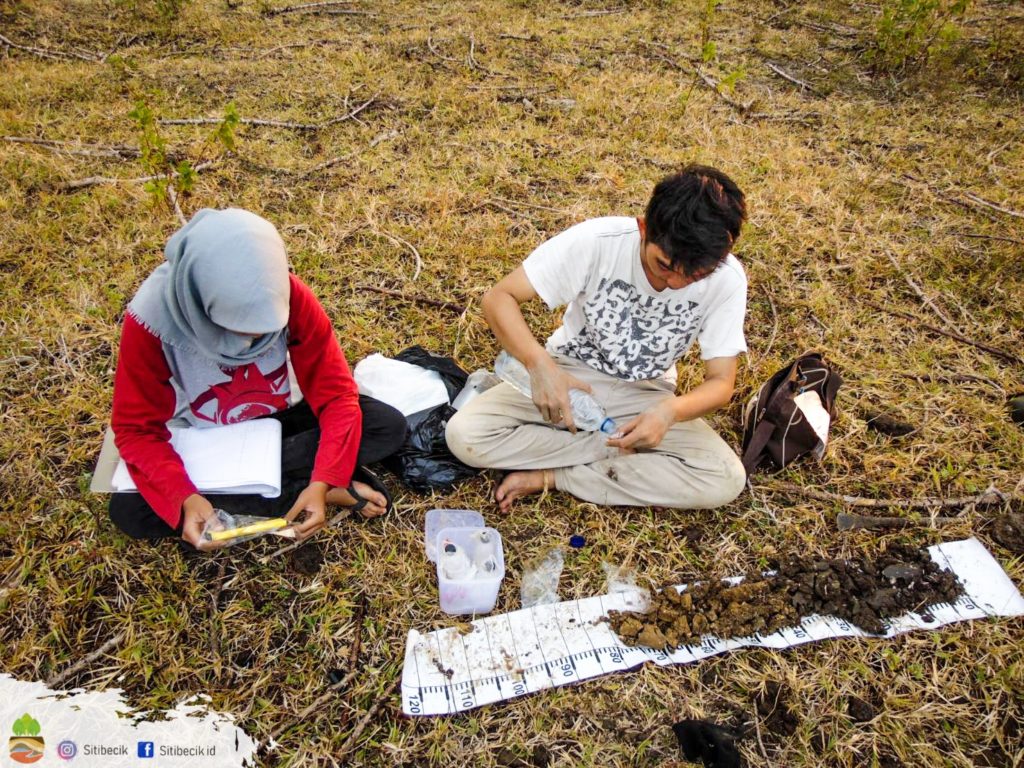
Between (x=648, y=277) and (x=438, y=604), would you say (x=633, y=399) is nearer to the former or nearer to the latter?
(x=648, y=277)

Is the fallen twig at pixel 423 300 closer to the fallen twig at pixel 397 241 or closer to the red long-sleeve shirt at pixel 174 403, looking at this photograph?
the fallen twig at pixel 397 241

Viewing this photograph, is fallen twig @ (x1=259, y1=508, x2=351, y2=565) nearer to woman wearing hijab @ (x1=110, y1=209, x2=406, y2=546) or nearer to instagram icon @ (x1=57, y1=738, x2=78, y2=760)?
woman wearing hijab @ (x1=110, y1=209, x2=406, y2=546)

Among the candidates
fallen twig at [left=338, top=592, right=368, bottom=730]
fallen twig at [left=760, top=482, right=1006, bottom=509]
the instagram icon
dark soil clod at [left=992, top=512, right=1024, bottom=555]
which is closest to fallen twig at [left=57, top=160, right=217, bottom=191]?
fallen twig at [left=338, top=592, right=368, bottom=730]

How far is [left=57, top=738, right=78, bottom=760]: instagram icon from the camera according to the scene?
1.74 m

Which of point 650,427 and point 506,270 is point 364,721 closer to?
point 650,427

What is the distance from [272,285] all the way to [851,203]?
4000mm

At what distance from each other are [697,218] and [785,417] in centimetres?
109

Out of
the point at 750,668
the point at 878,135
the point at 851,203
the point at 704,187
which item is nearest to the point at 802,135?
the point at 878,135

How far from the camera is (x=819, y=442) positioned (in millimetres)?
2621

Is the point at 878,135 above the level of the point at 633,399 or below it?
above

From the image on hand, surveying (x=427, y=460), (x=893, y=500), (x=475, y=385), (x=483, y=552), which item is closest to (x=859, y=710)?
(x=893, y=500)

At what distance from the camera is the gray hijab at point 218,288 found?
166 cm

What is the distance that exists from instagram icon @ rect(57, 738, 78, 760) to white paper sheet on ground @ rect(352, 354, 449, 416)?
4.74 feet

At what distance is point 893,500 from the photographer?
8.69ft
